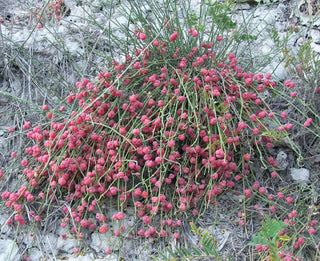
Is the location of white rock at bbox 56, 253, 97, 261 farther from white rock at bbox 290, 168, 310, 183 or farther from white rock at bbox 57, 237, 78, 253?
white rock at bbox 290, 168, 310, 183

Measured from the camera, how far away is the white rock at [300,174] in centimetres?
187

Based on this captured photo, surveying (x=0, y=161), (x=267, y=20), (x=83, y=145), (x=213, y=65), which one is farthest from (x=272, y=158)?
(x=0, y=161)

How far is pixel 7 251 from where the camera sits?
5.39 ft

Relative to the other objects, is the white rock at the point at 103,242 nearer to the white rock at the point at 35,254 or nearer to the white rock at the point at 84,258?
the white rock at the point at 84,258

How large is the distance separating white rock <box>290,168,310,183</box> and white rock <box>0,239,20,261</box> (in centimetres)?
146

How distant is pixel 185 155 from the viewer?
1712mm

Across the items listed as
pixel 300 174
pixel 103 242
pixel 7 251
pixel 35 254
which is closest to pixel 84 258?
pixel 103 242

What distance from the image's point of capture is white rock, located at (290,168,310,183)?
6.12 ft

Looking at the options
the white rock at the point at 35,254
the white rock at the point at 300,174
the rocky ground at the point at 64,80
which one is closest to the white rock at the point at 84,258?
the rocky ground at the point at 64,80

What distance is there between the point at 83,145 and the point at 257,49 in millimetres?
1458

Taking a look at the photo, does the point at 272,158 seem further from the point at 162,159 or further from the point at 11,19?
the point at 11,19

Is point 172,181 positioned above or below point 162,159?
below

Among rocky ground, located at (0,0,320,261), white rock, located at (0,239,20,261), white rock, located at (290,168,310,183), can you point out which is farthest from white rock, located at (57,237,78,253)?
white rock, located at (290,168,310,183)

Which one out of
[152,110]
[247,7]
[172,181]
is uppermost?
[247,7]
